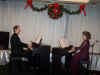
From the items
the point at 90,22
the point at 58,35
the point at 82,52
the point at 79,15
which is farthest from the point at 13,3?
the point at 82,52

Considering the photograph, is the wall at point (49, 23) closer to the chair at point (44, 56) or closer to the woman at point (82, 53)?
the chair at point (44, 56)

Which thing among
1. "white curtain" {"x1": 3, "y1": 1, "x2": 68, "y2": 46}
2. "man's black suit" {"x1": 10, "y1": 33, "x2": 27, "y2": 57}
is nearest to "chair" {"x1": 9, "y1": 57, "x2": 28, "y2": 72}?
"man's black suit" {"x1": 10, "y1": 33, "x2": 27, "y2": 57}

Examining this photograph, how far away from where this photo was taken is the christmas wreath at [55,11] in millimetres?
5785

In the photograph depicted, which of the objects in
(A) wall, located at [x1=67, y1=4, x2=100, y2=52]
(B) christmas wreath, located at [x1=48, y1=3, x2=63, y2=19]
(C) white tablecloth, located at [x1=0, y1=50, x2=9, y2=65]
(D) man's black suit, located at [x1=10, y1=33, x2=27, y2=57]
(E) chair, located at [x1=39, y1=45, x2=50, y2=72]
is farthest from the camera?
(A) wall, located at [x1=67, y1=4, x2=100, y2=52]

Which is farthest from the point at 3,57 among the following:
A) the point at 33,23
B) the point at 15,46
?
the point at 33,23

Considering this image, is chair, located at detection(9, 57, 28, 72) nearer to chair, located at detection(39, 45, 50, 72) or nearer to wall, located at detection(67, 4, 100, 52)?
chair, located at detection(39, 45, 50, 72)

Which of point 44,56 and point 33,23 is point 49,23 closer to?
point 33,23

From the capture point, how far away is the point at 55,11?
584 cm

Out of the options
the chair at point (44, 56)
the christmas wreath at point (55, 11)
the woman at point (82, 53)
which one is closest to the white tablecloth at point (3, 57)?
the chair at point (44, 56)

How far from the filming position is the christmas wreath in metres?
5.79

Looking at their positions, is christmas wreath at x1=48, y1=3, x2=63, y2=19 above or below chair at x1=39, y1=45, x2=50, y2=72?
above

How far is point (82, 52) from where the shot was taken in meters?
3.92

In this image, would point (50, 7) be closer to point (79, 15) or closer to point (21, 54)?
point (79, 15)

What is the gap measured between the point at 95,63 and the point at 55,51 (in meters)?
1.32
